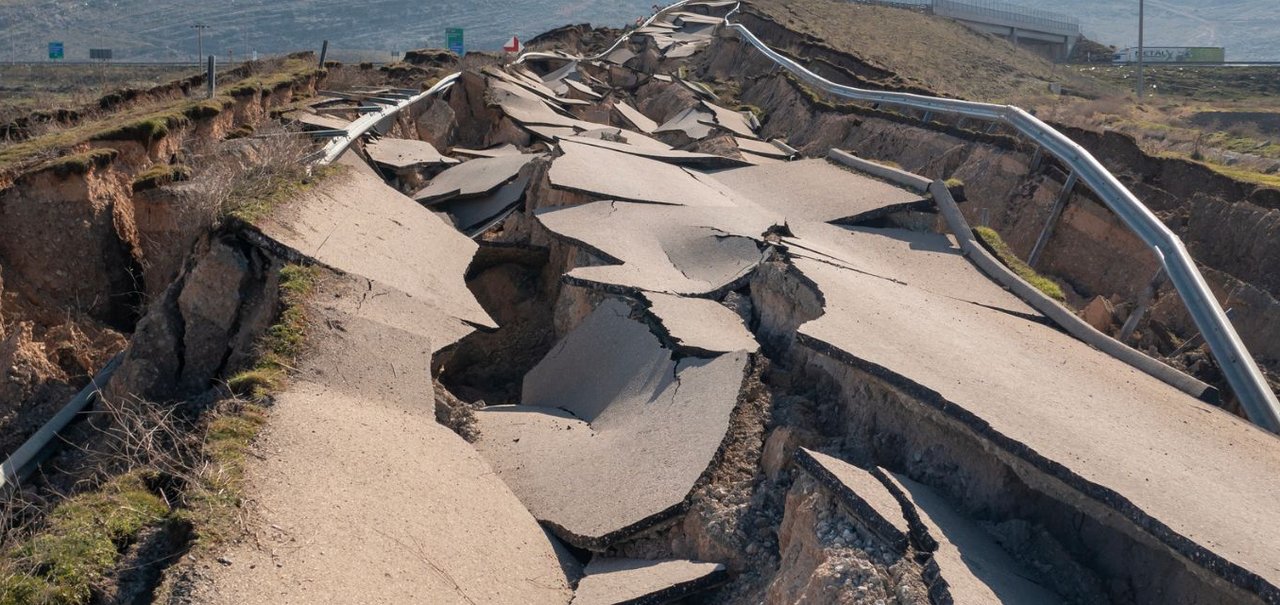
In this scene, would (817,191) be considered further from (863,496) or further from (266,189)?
(863,496)

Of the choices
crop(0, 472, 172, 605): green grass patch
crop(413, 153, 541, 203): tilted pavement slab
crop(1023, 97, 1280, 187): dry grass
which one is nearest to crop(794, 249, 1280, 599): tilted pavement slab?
crop(0, 472, 172, 605): green grass patch

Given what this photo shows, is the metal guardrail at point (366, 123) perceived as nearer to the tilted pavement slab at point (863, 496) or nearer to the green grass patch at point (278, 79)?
the green grass patch at point (278, 79)

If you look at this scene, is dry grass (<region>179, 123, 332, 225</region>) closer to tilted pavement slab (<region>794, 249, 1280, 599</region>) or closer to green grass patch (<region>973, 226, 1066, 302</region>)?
tilted pavement slab (<region>794, 249, 1280, 599</region>)

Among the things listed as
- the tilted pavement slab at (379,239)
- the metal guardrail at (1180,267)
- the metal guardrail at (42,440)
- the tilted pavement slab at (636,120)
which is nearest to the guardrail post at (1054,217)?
the metal guardrail at (1180,267)

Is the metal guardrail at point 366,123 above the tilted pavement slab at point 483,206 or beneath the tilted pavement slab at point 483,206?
above

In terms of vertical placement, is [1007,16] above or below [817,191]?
above

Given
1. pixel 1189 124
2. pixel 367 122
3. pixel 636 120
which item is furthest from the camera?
pixel 1189 124

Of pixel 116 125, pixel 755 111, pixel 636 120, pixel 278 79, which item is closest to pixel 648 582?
pixel 116 125
